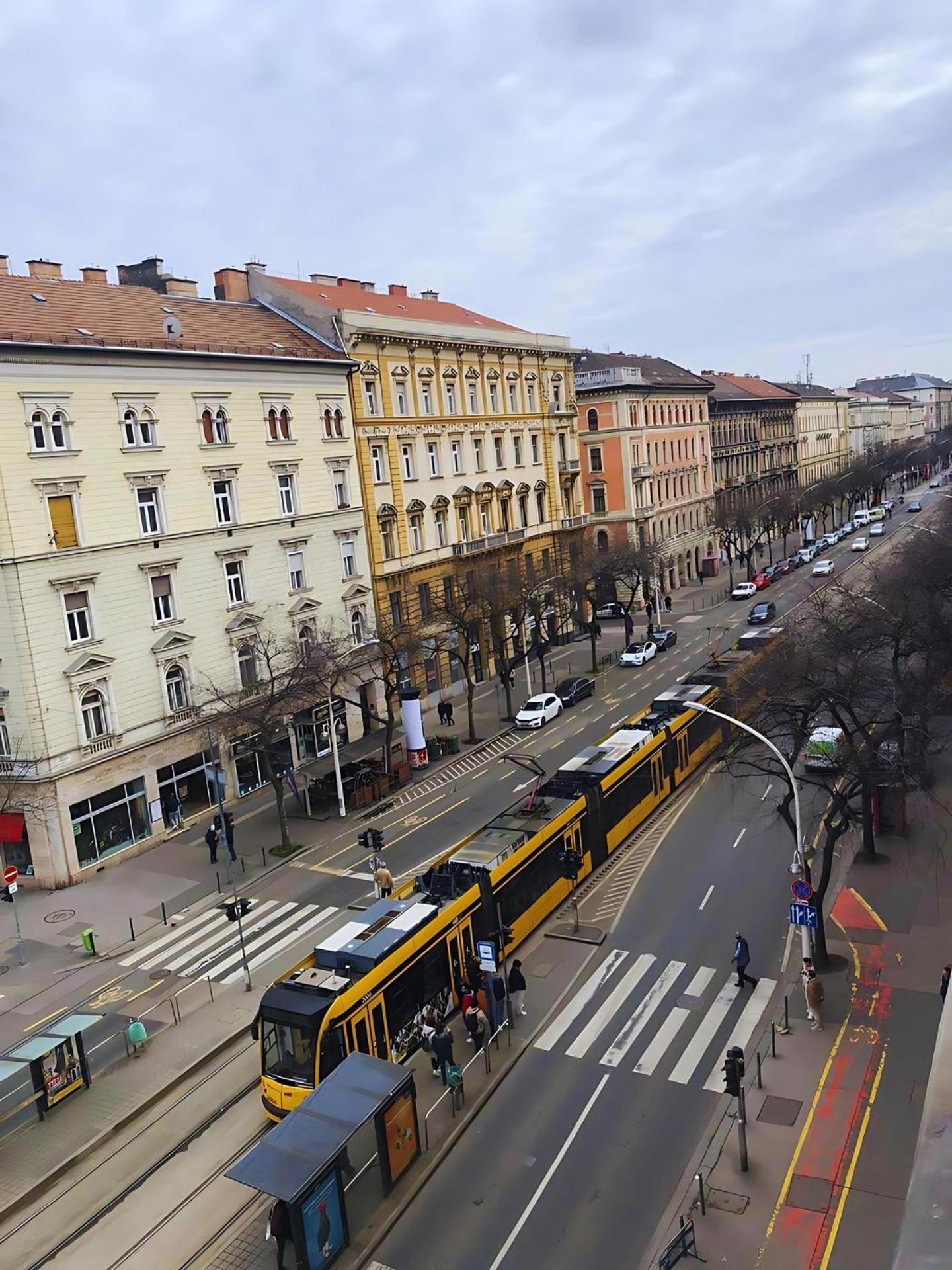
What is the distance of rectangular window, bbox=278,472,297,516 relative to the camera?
4334 cm

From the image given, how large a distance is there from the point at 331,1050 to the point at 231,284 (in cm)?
4216

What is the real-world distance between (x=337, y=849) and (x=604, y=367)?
5593 centimetres

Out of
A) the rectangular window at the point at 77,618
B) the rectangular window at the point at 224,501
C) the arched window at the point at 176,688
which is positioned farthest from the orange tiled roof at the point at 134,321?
the arched window at the point at 176,688

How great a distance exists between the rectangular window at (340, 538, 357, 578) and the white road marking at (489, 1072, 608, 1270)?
Result: 31.1 meters

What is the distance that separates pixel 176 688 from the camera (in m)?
38.0

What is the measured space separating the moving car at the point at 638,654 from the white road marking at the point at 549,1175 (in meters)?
→ 40.9

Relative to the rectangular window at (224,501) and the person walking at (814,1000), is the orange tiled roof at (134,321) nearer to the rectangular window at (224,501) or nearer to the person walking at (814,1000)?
the rectangular window at (224,501)

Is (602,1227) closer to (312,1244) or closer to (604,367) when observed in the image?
(312,1244)

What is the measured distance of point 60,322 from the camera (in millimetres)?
35156

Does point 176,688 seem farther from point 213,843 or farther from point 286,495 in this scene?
point 286,495

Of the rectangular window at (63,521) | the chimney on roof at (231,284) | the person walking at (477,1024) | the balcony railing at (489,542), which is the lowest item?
the person walking at (477,1024)

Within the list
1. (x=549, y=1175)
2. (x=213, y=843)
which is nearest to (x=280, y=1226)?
→ (x=549, y=1175)

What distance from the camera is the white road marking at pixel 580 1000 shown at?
2128cm

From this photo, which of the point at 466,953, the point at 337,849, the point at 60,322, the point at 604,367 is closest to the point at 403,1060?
the point at 466,953
